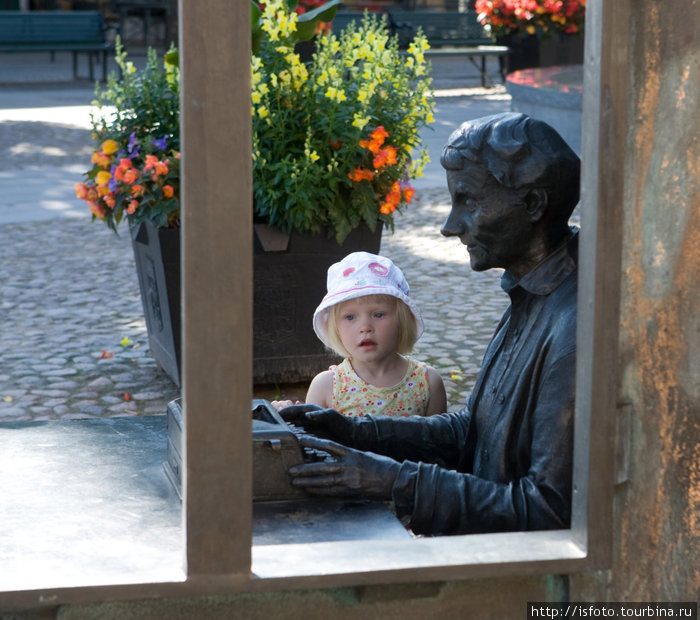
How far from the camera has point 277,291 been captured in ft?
16.9

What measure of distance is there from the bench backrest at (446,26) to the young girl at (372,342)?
15200 millimetres

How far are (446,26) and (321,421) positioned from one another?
660 inches

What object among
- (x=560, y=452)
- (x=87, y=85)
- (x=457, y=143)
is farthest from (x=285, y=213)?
(x=87, y=85)

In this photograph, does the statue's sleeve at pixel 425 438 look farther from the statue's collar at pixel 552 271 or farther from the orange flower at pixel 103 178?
the orange flower at pixel 103 178

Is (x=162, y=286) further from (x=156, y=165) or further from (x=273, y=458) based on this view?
Result: (x=273, y=458)

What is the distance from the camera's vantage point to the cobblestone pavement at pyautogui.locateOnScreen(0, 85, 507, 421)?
207 inches

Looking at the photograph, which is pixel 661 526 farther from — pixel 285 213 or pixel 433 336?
pixel 433 336

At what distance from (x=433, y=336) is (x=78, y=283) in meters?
2.45

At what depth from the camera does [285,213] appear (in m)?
4.94

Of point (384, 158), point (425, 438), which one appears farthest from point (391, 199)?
point (425, 438)

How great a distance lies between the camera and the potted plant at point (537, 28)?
15.3 meters

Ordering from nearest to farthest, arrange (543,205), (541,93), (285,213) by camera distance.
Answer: (543,205), (285,213), (541,93)

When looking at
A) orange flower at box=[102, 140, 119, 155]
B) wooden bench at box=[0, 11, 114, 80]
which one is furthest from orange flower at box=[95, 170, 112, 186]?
wooden bench at box=[0, 11, 114, 80]

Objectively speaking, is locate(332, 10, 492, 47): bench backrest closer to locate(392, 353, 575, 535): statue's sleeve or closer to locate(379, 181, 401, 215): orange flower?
locate(379, 181, 401, 215): orange flower
